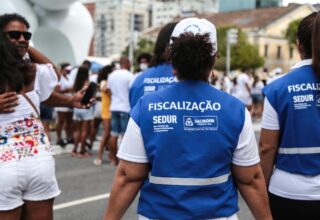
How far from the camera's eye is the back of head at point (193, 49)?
2293mm

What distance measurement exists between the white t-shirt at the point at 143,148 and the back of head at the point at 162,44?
1774 mm

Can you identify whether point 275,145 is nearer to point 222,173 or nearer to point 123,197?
point 222,173

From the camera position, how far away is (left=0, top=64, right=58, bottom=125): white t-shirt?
119 inches

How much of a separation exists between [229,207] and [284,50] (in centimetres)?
6534

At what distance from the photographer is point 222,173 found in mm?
2316

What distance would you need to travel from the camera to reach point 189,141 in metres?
2.26

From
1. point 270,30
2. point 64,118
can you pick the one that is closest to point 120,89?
point 64,118

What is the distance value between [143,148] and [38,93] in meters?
1.20

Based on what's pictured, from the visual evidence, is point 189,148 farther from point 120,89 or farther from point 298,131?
point 120,89

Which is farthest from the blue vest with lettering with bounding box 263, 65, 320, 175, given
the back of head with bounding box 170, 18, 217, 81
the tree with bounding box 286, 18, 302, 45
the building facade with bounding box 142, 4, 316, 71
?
the building facade with bounding box 142, 4, 316, 71

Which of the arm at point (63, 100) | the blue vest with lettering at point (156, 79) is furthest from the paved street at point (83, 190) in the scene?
the arm at point (63, 100)

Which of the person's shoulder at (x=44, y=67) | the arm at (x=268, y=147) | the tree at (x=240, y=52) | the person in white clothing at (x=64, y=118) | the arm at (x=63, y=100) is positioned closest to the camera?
the arm at (x=268, y=147)

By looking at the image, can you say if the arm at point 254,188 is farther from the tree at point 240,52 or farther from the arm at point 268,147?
the tree at point 240,52

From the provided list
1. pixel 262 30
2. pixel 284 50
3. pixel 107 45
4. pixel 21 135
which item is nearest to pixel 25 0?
pixel 21 135
